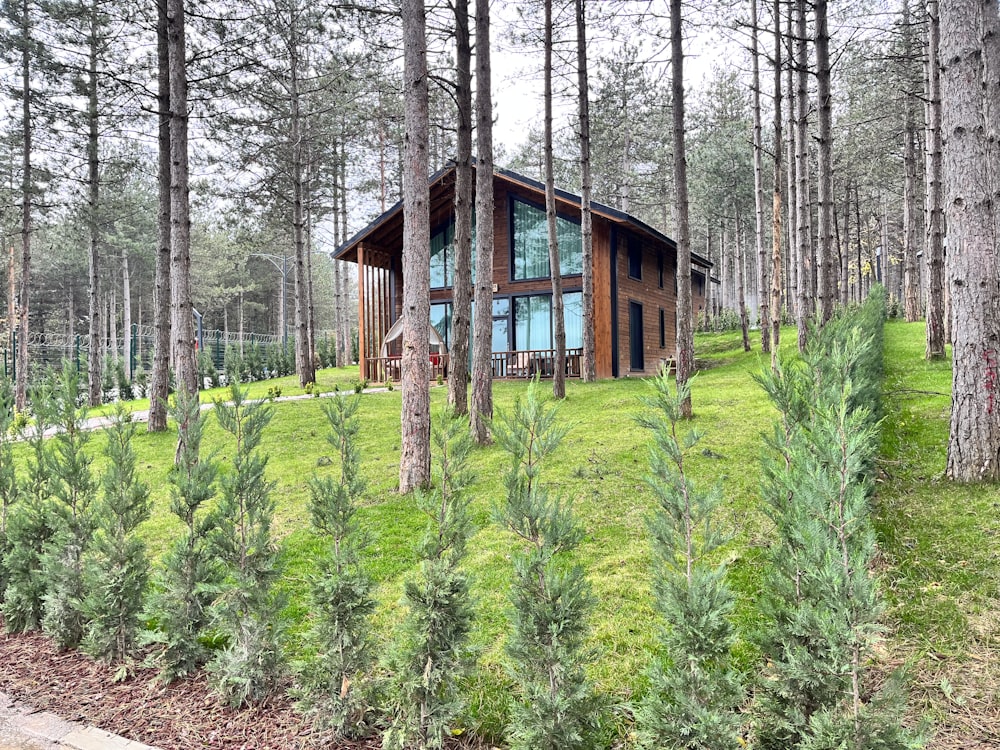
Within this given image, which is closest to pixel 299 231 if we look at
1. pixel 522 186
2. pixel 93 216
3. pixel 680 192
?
pixel 93 216

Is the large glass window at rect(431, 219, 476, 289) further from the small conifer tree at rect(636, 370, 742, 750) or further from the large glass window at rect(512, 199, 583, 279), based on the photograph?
the small conifer tree at rect(636, 370, 742, 750)

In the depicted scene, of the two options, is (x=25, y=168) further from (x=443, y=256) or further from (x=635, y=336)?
(x=635, y=336)

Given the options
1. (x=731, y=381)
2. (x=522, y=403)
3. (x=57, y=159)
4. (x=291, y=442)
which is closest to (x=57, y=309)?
(x=57, y=159)

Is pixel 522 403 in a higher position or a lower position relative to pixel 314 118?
lower

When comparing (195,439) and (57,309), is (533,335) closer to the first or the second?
(195,439)

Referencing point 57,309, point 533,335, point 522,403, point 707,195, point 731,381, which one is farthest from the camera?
point 57,309

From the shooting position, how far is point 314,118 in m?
19.4

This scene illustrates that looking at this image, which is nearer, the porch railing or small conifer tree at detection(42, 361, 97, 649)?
small conifer tree at detection(42, 361, 97, 649)

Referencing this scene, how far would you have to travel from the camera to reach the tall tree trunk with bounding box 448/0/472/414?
8.59 m

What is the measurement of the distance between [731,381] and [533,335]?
6.55 meters

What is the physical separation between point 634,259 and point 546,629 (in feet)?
55.9

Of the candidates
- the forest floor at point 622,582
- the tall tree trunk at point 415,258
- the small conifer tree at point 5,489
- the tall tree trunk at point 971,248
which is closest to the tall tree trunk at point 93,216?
the forest floor at point 622,582

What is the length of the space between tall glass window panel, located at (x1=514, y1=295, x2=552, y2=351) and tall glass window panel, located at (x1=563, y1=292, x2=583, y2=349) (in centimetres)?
53

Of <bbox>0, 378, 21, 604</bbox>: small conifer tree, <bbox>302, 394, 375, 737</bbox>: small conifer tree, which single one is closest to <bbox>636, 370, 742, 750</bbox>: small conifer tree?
<bbox>302, 394, 375, 737</bbox>: small conifer tree
